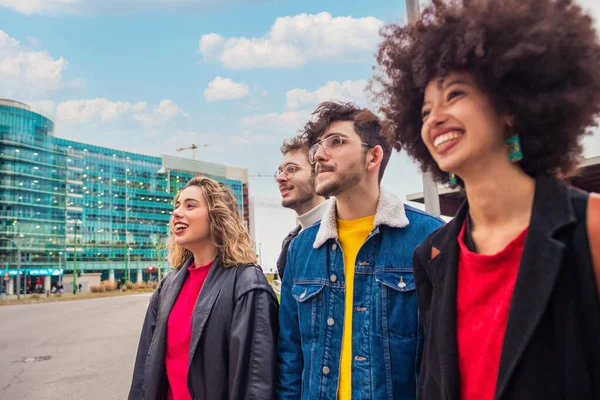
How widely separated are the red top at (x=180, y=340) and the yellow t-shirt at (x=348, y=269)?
1.24 meters

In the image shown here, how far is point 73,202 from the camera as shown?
93.4 metres

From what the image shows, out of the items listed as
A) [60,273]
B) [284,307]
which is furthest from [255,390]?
[60,273]

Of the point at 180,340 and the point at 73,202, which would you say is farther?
the point at 73,202

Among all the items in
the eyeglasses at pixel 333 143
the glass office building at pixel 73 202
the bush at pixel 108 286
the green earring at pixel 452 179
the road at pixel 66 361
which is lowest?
the bush at pixel 108 286

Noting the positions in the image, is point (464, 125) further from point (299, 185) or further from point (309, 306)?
point (299, 185)

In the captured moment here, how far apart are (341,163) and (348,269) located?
631 millimetres

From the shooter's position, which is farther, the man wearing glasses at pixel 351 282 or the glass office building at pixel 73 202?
the glass office building at pixel 73 202

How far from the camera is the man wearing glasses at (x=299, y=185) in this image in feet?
14.4

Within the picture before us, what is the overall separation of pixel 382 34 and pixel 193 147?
131 meters

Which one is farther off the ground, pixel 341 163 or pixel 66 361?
pixel 341 163

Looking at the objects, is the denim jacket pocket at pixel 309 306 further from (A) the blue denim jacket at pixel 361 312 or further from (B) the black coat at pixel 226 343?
(B) the black coat at pixel 226 343

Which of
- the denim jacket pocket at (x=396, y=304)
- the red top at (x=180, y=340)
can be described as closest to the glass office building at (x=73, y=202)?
the red top at (x=180, y=340)

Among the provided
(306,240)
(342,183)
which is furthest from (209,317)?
(342,183)

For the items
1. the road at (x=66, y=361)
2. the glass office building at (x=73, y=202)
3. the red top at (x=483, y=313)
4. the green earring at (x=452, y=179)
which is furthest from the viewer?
the glass office building at (x=73, y=202)
